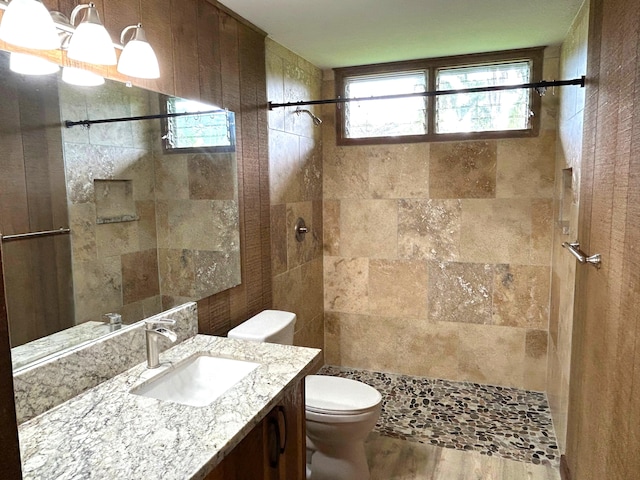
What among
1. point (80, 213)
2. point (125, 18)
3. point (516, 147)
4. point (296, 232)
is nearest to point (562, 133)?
Result: point (516, 147)

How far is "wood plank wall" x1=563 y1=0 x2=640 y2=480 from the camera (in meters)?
1.27

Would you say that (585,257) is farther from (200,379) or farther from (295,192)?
(295,192)

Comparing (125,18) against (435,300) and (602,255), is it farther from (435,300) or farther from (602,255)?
(435,300)

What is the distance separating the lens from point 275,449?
5.02 ft

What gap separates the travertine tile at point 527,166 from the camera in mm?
2980

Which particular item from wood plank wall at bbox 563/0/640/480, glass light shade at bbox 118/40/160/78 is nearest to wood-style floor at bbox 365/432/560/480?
wood plank wall at bbox 563/0/640/480

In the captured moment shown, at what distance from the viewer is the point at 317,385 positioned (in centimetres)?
230

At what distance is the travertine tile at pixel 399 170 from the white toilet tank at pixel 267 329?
1.40 metres

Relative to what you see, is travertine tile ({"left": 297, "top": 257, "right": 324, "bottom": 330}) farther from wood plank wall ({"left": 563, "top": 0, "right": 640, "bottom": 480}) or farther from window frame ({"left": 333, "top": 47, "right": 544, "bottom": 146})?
wood plank wall ({"left": 563, "top": 0, "right": 640, "bottom": 480})

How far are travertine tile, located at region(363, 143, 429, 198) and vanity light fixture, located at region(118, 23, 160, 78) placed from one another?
2.03 metres

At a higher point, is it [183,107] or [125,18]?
[125,18]

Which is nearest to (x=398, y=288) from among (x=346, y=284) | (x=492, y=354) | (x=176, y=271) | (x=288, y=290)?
(x=346, y=284)

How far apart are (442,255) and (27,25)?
2.78 m

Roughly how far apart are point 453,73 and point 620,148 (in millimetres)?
1961
